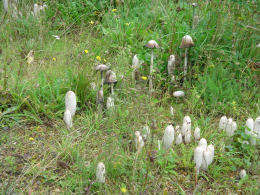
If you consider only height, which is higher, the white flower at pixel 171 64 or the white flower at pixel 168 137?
the white flower at pixel 171 64

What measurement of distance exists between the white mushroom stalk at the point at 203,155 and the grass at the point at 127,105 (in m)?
0.09

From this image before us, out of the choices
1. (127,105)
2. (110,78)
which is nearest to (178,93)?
(127,105)

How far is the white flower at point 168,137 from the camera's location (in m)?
2.57

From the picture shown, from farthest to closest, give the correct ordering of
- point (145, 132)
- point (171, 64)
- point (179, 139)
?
point (171, 64)
point (179, 139)
point (145, 132)

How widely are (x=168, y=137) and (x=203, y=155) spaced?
0.33 m

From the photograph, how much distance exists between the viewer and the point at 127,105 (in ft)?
11.0

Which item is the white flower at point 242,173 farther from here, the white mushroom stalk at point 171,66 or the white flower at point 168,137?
the white mushroom stalk at point 171,66

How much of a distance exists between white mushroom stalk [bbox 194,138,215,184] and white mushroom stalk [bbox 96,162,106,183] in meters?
0.77

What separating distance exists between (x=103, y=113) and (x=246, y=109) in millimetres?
1662

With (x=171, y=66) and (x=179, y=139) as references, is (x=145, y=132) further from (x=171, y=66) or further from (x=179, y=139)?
(x=171, y=66)

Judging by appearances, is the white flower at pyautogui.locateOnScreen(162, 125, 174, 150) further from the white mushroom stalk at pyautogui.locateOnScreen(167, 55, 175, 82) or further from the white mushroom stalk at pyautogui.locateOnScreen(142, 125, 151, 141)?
the white mushroom stalk at pyautogui.locateOnScreen(167, 55, 175, 82)

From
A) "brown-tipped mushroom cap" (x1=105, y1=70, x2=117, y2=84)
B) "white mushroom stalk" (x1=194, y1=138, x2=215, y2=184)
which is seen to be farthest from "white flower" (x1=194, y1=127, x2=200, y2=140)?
"brown-tipped mushroom cap" (x1=105, y1=70, x2=117, y2=84)

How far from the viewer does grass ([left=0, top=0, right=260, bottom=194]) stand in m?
2.49

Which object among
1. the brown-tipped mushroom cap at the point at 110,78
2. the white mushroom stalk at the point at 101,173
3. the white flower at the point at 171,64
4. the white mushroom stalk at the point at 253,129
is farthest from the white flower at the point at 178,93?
the white mushroom stalk at the point at 101,173
